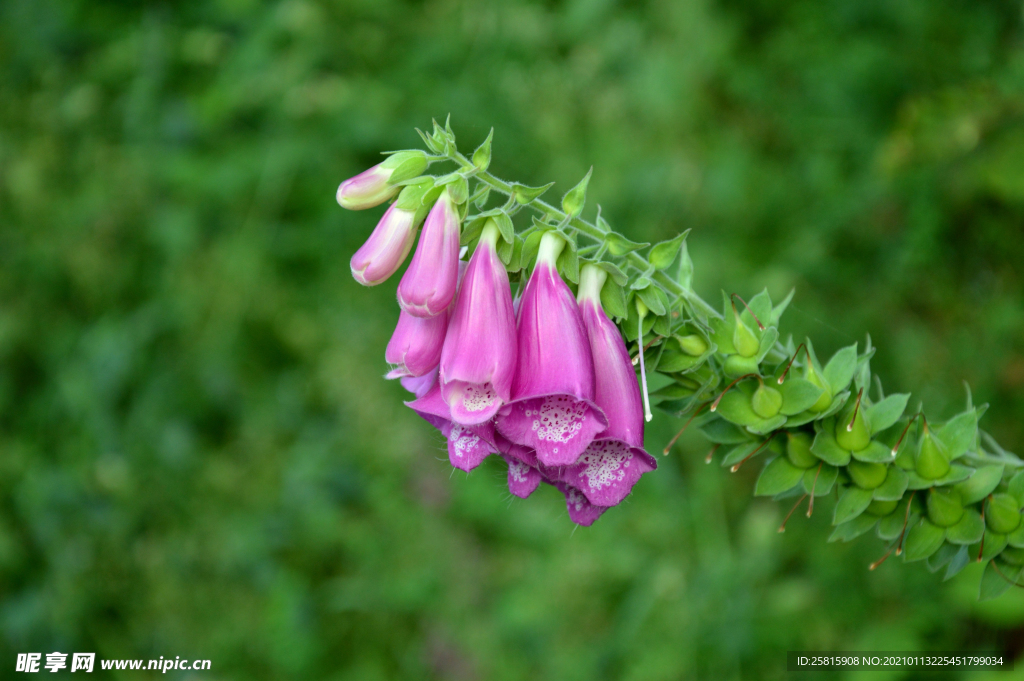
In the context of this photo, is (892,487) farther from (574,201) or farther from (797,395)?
(574,201)

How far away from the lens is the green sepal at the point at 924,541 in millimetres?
1199

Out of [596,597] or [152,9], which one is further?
[152,9]

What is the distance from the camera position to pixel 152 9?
4172 millimetres

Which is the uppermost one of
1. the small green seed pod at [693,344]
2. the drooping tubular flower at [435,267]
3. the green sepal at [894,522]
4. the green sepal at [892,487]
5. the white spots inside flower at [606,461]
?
the drooping tubular flower at [435,267]

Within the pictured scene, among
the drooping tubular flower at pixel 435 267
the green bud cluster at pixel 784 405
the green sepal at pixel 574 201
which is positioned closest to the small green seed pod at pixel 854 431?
the green bud cluster at pixel 784 405

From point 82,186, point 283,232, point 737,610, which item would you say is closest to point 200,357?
point 283,232

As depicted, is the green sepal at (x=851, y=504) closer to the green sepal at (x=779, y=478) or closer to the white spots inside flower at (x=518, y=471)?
the green sepal at (x=779, y=478)

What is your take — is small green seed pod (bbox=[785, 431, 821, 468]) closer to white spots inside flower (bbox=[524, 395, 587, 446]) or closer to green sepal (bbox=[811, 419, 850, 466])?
green sepal (bbox=[811, 419, 850, 466])

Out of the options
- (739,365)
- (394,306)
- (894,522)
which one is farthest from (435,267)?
(394,306)

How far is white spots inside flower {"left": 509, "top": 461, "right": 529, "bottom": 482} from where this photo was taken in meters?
1.19

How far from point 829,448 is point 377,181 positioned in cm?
87

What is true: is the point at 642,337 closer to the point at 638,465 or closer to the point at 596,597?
the point at 638,465

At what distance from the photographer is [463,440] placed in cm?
117

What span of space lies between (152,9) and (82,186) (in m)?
1.12
